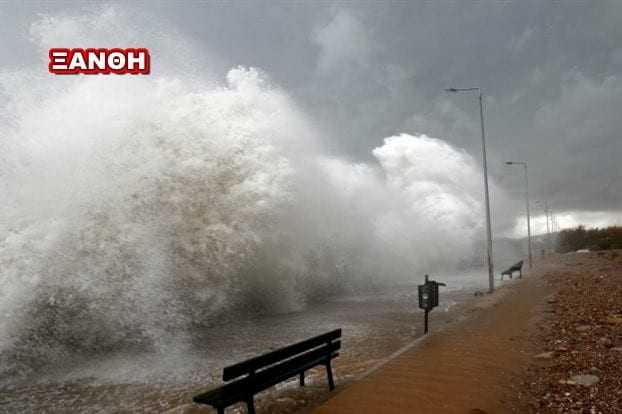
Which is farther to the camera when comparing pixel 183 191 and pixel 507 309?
pixel 183 191

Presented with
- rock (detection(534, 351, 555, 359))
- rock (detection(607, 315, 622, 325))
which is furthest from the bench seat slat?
rock (detection(607, 315, 622, 325))

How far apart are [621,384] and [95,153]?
1674cm

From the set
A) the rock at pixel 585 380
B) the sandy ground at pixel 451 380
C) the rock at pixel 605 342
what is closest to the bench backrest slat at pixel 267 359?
the sandy ground at pixel 451 380

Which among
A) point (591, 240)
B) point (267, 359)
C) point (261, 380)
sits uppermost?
point (267, 359)

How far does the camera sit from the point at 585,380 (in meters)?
5.83

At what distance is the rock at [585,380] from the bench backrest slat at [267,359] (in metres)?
3.56

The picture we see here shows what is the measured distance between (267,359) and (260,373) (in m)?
0.19

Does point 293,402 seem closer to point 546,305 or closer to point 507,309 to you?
point 507,309

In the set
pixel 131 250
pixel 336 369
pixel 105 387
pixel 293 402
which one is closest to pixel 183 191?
pixel 131 250

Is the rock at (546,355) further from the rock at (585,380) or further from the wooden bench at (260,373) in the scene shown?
the wooden bench at (260,373)

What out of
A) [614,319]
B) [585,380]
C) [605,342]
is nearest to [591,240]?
[614,319]

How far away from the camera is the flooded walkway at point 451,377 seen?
5.36 m

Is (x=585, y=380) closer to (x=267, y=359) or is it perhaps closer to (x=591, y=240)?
(x=267, y=359)

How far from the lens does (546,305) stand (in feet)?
45.1
